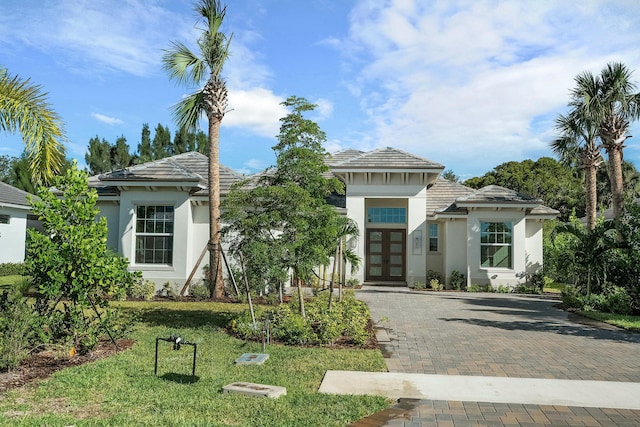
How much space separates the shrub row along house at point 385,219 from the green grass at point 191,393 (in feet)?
31.2

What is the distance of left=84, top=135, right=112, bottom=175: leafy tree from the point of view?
4022cm

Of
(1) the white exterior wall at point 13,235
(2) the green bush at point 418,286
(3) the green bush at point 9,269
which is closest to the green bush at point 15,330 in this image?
(2) the green bush at point 418,286

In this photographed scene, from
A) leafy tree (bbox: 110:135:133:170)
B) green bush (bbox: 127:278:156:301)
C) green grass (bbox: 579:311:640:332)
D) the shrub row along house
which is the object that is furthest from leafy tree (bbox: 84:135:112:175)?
green grass (bbox: 579:311:640:332)

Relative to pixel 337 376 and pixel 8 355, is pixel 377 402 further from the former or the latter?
pixel 8 355

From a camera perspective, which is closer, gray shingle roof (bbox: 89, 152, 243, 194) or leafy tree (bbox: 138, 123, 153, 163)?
gray shingle roof (bbox: 89, 152, 243, 194)

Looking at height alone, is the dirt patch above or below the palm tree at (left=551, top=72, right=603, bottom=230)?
below

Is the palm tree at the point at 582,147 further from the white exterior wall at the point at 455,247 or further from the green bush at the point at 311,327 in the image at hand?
the green bush at the point at 311,327

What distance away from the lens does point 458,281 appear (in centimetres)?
2112

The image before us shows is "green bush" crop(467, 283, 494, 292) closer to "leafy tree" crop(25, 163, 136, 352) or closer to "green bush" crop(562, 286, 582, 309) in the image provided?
"green bush" crop(562, 286, 582, 309)

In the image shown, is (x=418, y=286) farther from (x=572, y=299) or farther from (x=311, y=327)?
(x=311, y=327)

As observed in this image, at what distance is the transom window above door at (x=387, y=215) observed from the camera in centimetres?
2319

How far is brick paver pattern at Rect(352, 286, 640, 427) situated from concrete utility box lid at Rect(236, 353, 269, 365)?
6.74 feet

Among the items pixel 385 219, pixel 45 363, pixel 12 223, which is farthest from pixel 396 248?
pixel 12 223

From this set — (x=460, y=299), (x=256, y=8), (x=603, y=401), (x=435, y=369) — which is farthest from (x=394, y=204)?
(x=603, y=401)
